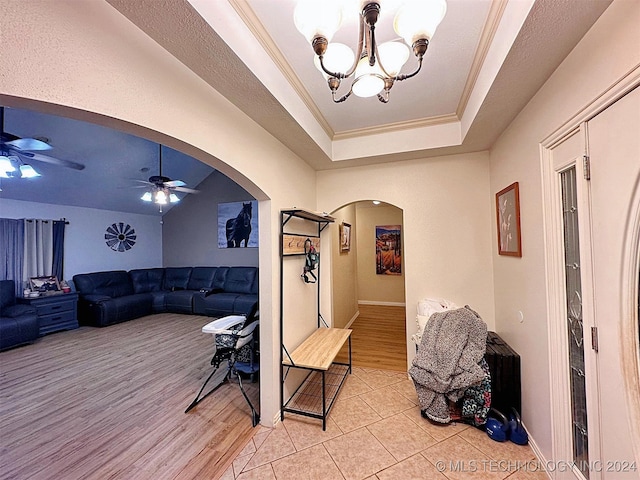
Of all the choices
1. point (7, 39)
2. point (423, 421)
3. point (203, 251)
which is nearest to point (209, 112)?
point (7, 39)

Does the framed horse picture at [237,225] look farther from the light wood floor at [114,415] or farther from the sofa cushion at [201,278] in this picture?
the light wood floor at [114,415]

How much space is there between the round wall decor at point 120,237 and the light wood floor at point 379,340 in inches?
232

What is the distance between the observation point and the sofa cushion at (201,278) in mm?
6227

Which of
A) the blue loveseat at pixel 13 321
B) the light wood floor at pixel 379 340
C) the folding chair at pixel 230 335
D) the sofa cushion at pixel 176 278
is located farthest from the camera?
the sofa cushion at pixel 176 278

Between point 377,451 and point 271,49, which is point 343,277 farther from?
point 271,49

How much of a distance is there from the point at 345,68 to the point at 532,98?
4.70ft

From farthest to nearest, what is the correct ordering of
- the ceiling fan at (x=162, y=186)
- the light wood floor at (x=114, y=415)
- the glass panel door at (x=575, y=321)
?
the ceiling fan at (x=162, y=186)
the light wood floor at (x=114, y=415)
the glass panel door at (x=575, y=321)

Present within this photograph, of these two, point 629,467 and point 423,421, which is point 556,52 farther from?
point 423,421

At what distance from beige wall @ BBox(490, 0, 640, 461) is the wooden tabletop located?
59.8 inches

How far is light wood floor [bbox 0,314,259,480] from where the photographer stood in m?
1.78

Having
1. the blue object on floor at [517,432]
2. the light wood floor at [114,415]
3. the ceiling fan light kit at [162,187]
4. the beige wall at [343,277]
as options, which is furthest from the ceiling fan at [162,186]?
the blue object on floor at [517,432]

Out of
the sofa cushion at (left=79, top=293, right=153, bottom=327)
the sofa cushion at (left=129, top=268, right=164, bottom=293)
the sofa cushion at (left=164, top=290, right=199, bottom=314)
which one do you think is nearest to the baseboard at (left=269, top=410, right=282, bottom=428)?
the sofa cushion at (left=164, top=290, right=199, bottom=314)

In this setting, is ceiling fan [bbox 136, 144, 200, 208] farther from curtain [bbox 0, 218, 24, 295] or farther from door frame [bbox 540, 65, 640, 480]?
door frame [bbox 540, 65, 640, 480]

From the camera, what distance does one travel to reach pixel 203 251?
668 cm
